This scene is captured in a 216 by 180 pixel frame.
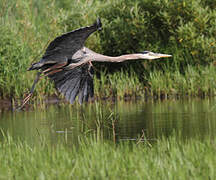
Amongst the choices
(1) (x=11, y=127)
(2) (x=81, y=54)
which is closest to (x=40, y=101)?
(1) (x=11, y=127)

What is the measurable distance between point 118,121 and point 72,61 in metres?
1.59

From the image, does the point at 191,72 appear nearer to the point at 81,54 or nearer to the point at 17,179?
the point at 81,54

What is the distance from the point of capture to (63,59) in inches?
327

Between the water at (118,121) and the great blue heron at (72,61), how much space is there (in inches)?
22.3

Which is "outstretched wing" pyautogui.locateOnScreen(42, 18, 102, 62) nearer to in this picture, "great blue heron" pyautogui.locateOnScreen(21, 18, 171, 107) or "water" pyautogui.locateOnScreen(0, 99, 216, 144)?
"great blue heron" pyautogui.locateOnScreen(21, 18, 171, 107)

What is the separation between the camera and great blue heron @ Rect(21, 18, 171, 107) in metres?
7.82

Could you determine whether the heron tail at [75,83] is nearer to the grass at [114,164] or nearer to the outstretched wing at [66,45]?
the outstretched wing at [66,45]

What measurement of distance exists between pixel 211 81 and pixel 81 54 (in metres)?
5.65

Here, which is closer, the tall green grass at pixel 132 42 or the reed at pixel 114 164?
the reed at pixel 114 164

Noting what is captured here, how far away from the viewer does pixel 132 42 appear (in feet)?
51.5

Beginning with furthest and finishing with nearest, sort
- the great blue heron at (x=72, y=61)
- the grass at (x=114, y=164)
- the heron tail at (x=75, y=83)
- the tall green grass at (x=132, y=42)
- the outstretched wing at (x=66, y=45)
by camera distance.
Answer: the tall green grass at (x=132, y=42), the heron tail at (x=75, y=83), the great blue heron at (x=72, y=61), the outstretched wing at (x=66, y=45), the grass at (x=114, y=164)

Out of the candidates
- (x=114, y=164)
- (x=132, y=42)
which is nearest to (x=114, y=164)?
(x=114, y=164)

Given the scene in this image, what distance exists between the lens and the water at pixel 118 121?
7.85 meters

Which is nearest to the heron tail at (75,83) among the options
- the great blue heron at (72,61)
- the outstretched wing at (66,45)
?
the great blue heron at (72,61)
